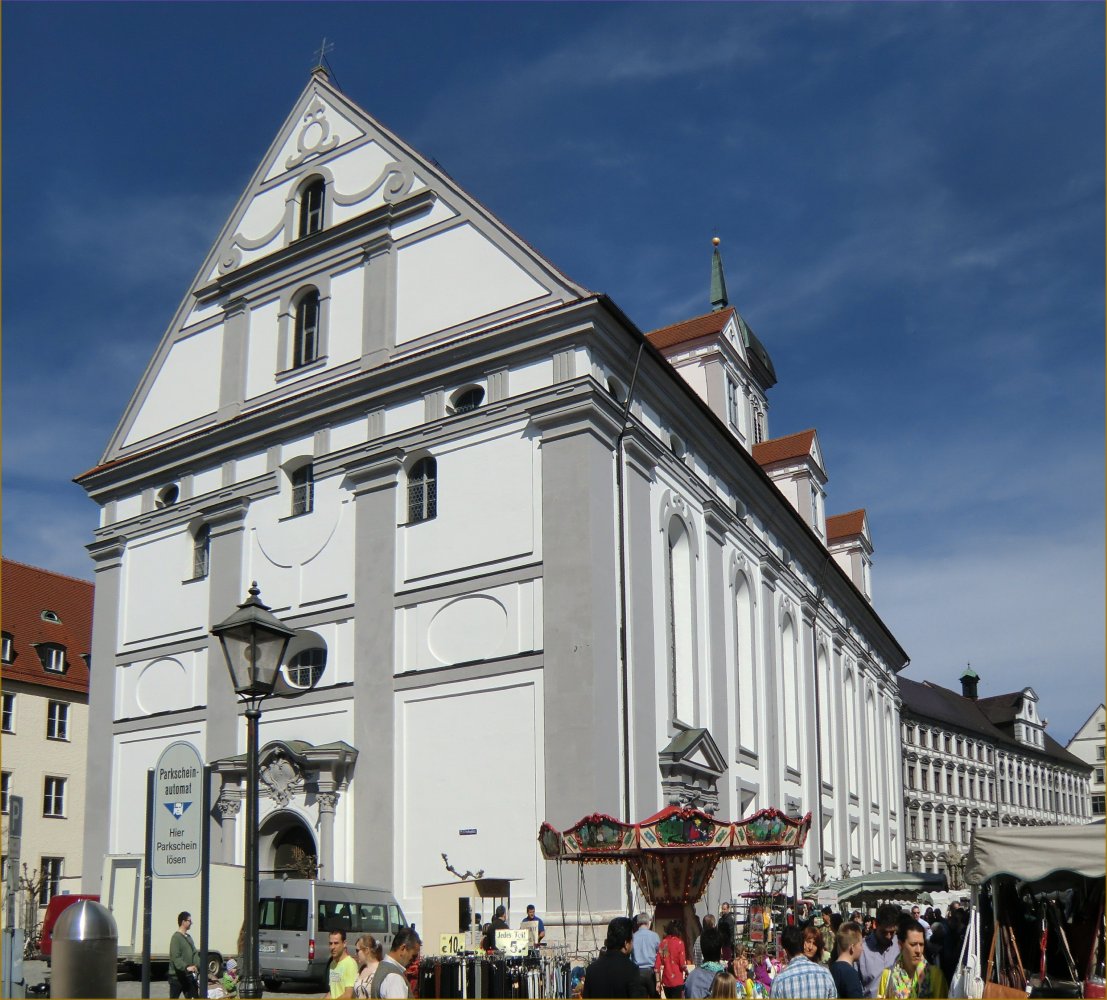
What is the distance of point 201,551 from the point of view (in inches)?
1160

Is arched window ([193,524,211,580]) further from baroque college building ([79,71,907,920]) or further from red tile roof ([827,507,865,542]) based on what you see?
red tile roof ([827,507,865,542])

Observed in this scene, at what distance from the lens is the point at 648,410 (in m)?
26.5

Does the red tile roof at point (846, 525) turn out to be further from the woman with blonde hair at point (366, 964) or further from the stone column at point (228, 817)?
the woman with blonde hair at point (366, 964)

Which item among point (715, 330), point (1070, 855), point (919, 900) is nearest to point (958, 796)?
point (919, 900)

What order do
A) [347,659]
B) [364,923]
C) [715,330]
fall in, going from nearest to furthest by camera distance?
[364,923] → [347,659] → [715,330]

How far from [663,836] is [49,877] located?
27.1 m

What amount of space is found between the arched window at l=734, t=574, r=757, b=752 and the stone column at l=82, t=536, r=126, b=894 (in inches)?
553

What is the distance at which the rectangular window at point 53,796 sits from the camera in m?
41.6

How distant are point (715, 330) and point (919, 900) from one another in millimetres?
16193

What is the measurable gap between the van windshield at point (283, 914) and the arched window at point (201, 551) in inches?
394

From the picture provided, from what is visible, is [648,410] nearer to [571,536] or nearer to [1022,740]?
[571,536]

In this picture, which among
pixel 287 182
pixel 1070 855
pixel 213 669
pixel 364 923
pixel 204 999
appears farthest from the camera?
pixel 287 182

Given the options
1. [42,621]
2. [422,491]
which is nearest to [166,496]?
[422,491]

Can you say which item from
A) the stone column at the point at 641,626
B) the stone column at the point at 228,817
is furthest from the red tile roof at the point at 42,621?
the stone column at the point at 641,626
